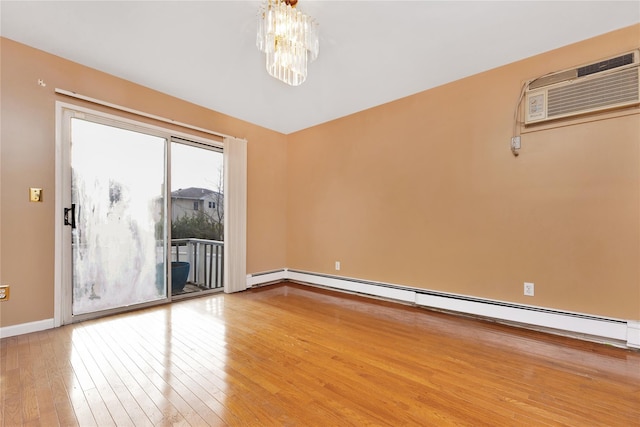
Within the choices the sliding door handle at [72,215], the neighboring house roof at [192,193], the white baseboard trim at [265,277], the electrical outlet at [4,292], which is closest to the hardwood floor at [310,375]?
the electrical outlet at [4,292]

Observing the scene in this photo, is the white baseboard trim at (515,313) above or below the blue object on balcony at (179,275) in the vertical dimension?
below

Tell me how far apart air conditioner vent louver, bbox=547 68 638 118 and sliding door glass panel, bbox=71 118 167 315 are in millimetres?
4425

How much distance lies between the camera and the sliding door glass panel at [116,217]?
2914mm

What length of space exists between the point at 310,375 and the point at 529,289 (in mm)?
2331

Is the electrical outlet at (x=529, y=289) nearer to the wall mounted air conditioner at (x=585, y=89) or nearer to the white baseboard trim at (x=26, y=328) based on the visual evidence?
the wall mounted air conditioner at (x=585, y=89)

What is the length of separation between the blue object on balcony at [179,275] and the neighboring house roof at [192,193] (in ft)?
3.10

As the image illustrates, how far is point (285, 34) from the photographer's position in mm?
2020

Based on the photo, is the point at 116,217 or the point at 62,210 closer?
the point at 62,210

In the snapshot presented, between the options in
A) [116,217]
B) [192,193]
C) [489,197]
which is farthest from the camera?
[192,193]

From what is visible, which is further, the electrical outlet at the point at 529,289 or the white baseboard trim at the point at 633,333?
the electrical outlet at the point at 529,289

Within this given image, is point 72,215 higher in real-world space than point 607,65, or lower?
lower

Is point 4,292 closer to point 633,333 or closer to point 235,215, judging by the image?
point 235,215

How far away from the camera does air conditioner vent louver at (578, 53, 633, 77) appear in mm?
2285

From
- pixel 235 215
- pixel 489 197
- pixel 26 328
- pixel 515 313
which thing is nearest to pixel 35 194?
pixel 26 328
